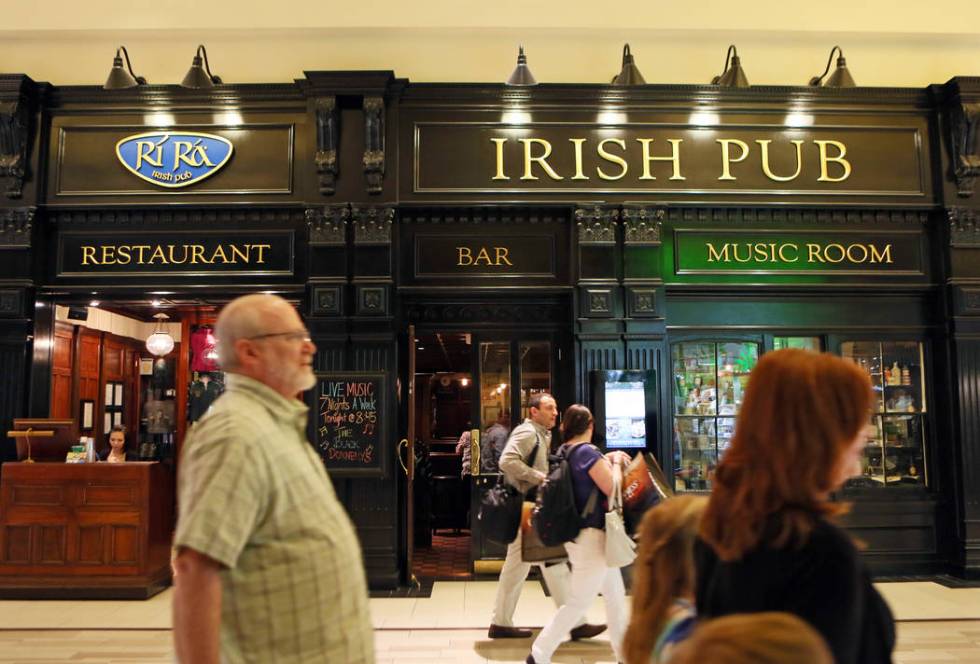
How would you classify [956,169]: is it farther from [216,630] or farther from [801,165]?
[216,630]

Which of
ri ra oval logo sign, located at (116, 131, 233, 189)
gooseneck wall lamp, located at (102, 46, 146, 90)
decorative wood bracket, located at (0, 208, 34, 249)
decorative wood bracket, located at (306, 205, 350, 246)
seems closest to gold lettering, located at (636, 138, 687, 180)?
decorative wood bracket, located at (306, 205, 350, 246)

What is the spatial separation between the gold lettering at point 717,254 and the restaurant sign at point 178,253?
3.84m

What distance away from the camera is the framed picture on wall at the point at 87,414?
358 inches

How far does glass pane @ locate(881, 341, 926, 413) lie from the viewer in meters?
7.23

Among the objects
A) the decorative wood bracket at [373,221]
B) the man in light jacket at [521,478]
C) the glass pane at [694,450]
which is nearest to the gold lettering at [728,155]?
the glass pane at [694,450]

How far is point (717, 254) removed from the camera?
282 inches

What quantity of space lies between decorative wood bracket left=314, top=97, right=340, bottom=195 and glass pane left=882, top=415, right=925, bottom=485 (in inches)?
220

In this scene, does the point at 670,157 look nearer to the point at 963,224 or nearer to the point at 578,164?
the point at 578,164

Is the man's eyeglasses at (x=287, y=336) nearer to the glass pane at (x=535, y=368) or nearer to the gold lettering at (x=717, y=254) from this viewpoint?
the glass pane at (x=535, y=368)

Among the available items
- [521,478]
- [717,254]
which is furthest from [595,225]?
[521,478]

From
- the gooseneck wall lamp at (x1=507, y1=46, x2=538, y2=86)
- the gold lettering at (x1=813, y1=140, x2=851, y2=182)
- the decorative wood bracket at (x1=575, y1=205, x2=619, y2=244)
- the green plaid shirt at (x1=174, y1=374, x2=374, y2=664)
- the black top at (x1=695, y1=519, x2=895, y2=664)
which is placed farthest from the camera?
the gold lettering at (x1=813, y1=140, x2=851, y2=182)

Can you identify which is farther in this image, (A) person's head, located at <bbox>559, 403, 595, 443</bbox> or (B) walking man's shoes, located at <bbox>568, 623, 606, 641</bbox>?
(B) walking man's shoes, located at <bbox>568, 623, 606, 641</bbox>

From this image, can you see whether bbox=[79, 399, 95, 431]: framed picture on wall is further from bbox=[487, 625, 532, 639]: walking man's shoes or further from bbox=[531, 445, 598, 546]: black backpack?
bbox=[531, 445, 598, 546]: black backpack

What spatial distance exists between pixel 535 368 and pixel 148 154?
4082mm
